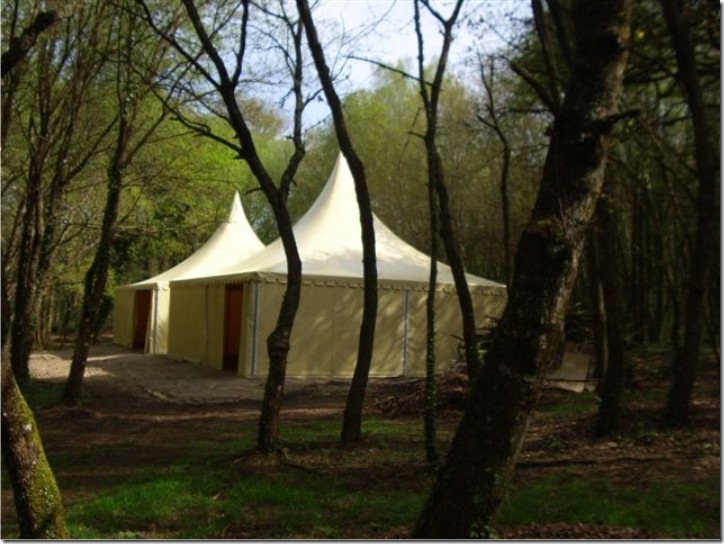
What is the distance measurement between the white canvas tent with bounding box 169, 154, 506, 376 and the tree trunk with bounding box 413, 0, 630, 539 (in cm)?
999

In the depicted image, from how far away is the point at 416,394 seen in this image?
9820 mm

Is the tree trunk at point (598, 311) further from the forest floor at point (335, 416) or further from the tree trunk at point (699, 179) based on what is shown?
the tree trunk at point (699, 179)

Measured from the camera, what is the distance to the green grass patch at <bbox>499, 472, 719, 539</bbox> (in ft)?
14.0

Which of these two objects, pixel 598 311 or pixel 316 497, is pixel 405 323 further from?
pixel 316 497

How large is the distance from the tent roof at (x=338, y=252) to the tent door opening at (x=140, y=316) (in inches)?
346

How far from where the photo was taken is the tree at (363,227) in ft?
22.7

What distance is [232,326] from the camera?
17.7 metres

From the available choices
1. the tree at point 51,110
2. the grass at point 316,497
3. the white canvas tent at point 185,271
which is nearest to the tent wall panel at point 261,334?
the tree at point 51,110

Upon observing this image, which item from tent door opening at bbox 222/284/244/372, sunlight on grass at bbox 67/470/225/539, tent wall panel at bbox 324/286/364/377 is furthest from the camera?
tent door opening at bbox 222/284/244/372

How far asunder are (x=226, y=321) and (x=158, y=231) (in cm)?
400

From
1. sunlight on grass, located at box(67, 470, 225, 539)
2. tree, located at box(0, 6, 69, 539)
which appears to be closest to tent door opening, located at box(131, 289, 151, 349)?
sunlight on grass, located at box(67, 470, 225, 539)

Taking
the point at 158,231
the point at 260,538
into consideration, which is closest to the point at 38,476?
the point at 260,538

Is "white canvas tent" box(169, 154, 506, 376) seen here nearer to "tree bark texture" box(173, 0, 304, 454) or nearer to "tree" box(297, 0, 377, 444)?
"tree" box(297, 0, 377, 444)

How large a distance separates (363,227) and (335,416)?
11.3 ft
